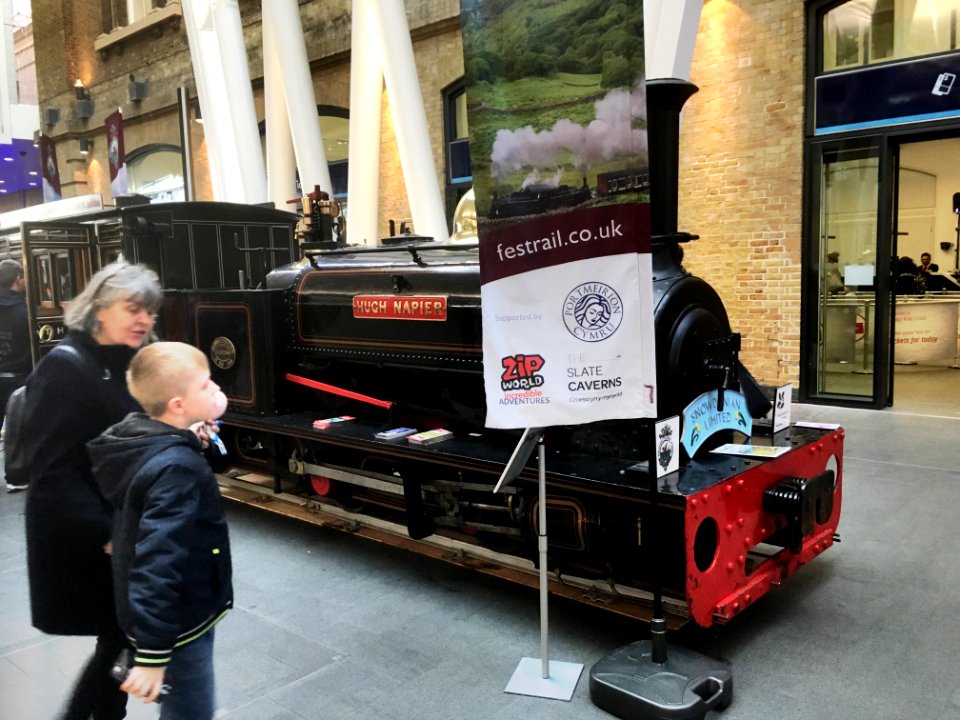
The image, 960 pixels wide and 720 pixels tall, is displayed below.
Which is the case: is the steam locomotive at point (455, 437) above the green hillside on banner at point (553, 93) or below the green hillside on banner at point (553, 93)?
below

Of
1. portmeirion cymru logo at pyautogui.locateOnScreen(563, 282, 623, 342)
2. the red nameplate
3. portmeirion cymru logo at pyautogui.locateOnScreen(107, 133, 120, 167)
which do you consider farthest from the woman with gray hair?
portmeirion cymru logo at pyautogui.locateOnScreen(107, 133, 120, 167)

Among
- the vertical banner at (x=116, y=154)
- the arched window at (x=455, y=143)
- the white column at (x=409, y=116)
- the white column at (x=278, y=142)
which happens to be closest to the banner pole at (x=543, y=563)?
the white column at (x=409, y=116)

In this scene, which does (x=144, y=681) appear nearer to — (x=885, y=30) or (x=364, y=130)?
(x=885, y=30)

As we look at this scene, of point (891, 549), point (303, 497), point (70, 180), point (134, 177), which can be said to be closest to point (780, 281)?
point (891, 549)

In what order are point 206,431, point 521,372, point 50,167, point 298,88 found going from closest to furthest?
point 206,431
point 521,372
point 298,88
point 50,167

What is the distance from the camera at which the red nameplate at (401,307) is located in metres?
4.41

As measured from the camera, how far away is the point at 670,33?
7484 mm

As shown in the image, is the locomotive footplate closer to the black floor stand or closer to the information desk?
the black floor stand

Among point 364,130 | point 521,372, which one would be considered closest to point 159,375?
point 521,372

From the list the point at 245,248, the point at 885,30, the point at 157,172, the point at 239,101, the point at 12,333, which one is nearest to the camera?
the point at 245,248

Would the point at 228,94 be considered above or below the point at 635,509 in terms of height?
above

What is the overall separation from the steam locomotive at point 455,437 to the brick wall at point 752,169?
4812 mm

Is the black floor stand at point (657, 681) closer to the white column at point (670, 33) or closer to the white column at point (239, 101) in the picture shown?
the white column at point (670, 33)

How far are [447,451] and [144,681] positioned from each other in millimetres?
2178
